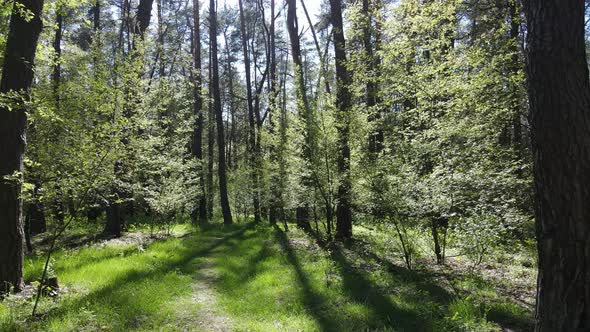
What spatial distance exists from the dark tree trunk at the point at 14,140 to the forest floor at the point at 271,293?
547 mm

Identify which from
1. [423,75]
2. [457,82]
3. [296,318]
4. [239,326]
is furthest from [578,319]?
[423,75]

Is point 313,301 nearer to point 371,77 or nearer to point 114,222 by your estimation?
point 371,77

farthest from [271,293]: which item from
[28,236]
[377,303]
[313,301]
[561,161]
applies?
[28,236]

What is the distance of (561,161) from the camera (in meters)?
2.85

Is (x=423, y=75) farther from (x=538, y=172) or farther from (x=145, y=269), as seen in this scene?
(x=145, y=269)

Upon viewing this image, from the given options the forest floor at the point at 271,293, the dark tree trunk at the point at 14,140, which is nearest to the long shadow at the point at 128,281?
the forest floor at the point at 271,293

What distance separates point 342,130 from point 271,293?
515 cm

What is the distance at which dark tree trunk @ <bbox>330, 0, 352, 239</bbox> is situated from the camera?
9.58 meters

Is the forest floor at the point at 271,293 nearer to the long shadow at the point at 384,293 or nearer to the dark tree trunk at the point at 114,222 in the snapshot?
the long shadow at the point at 384,293

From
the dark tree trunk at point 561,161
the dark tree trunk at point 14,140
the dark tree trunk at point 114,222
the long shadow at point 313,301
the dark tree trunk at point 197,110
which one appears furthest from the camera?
the dark tree trunk at point 197,110

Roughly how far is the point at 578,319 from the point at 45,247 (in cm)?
1113

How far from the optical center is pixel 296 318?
16.4ft

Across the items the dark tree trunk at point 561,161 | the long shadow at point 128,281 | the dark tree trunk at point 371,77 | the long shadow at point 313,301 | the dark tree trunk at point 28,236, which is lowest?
the long shadow at point 313,301

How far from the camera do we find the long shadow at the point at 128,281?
4684 mm
